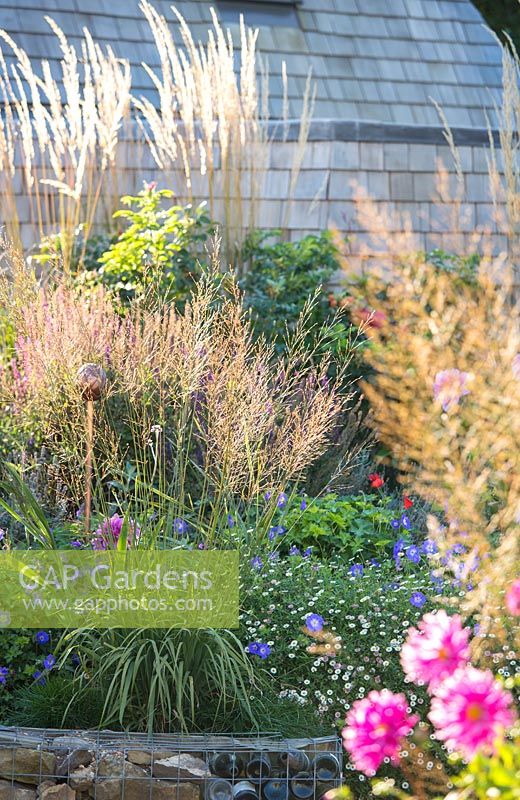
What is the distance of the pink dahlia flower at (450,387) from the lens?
2871 mm

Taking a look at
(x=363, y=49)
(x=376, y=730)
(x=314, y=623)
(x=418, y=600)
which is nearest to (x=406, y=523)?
(x=418, y=600)

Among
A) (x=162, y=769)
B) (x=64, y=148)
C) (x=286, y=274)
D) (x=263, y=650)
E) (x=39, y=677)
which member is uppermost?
(x=64, y=148)

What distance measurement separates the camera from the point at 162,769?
2576mm

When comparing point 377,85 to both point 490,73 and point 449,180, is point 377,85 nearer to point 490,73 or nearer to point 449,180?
point 490,73

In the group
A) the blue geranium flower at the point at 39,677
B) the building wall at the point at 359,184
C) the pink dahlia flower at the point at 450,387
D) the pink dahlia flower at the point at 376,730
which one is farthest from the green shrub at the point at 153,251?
the pink dahlia flower at the point at 376,730

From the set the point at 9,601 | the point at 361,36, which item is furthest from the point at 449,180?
the point at 9,601

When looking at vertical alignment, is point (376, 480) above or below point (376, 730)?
above

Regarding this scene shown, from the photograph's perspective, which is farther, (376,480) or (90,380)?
(376,480)

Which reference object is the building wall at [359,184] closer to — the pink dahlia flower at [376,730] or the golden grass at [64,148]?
the golden grass at [64,148]

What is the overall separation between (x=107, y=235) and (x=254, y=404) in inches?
137

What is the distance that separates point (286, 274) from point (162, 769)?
3.61 meters

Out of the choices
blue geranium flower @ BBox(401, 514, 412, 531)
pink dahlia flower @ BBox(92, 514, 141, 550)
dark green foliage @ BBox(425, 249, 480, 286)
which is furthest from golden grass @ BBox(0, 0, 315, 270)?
pink dahlia flower @ BBox(92, 514, 141, 550)

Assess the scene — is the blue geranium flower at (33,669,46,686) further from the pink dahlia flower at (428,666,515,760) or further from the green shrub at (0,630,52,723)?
the pink dahlia flower at (428,666,515,760)

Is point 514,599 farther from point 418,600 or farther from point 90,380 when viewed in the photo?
point 90,380
